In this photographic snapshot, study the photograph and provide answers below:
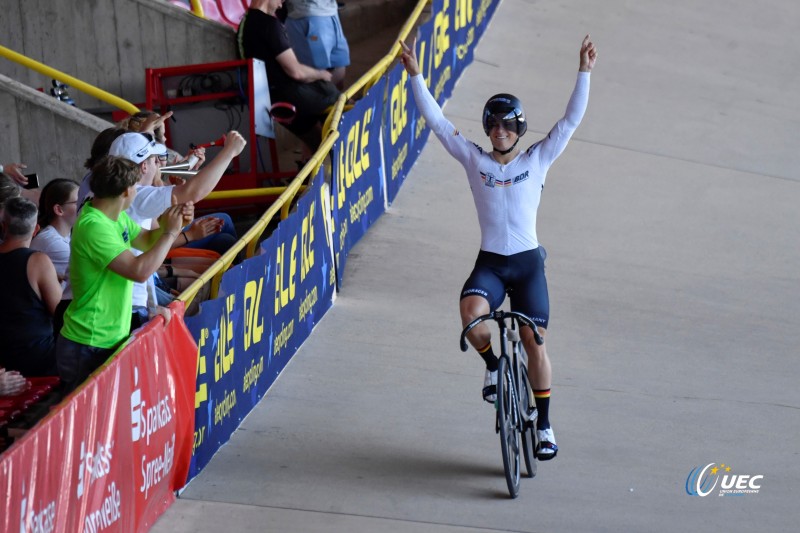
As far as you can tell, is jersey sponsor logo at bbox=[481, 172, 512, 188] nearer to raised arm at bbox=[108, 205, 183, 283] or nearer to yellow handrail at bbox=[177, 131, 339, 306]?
yellow handrail at bbox=[177, 131, 339, 306]

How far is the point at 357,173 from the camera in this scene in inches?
404

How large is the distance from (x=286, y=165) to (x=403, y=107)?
1.25 metres

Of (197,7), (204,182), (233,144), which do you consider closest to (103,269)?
Answer: (204,182)

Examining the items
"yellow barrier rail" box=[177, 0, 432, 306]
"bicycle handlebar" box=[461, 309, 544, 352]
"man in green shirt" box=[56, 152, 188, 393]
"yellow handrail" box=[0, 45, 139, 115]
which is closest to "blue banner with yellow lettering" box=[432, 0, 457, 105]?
"yellow barrier rail" box=[177, 0, 432, 306]

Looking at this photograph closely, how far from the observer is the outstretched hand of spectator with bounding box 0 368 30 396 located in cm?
598

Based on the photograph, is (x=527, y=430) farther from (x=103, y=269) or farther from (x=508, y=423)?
(x=103, y=269)

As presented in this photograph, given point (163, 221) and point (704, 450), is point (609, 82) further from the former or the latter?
point (163, 221)

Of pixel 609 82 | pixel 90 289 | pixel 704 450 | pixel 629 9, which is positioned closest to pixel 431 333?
pixel 704 450

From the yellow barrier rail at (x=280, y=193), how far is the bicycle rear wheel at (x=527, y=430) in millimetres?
1751

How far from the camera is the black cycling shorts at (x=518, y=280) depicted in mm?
6941

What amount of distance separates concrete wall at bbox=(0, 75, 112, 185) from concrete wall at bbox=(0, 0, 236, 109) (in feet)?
5.21

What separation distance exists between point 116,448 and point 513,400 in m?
2.20

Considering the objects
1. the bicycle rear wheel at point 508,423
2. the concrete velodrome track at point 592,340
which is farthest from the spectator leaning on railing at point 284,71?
the bicycle rear wheel at point 508,423

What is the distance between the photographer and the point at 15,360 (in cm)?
Answer: 653
